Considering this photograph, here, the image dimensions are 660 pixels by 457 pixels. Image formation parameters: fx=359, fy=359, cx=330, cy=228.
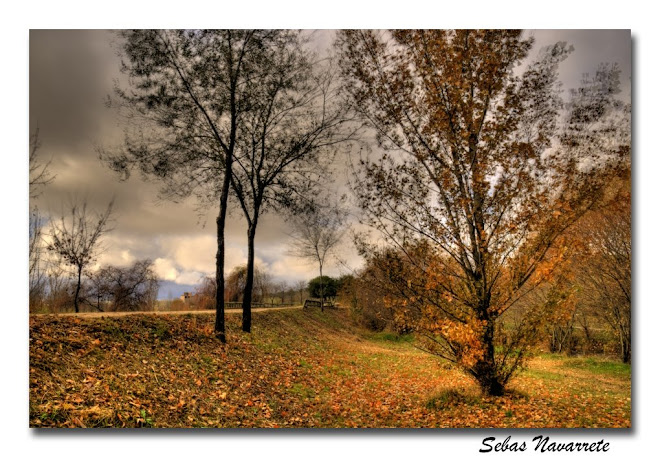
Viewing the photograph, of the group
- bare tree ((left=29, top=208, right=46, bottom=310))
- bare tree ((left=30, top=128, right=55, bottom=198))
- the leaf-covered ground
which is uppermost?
bare tree ((left=30, top=128, right=55, bottom=198))

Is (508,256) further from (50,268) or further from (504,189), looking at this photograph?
(50,268)

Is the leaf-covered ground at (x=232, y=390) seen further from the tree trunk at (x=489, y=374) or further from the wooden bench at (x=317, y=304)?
the wooden bench at (x=317, y=304)

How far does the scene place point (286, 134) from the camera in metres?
7.74

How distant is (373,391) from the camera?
5641 mm

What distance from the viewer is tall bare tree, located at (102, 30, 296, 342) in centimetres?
559

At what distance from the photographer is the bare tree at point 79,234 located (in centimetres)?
496

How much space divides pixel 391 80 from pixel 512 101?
1751 mm

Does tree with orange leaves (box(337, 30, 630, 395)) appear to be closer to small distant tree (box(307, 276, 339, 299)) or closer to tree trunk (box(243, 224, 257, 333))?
tree trunk (box(243, 224, 257, 333))

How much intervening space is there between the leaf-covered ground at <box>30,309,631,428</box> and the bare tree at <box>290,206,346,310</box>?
2.16 metres

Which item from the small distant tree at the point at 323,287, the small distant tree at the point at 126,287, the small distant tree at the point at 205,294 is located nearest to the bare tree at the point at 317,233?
the small distant tree at the point at 323,287

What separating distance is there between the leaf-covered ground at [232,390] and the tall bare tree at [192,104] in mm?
1697

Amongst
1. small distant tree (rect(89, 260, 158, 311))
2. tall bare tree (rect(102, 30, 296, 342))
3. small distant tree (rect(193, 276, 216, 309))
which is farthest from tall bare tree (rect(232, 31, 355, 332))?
small distant tree (rect(89, 260, 158, 311))
